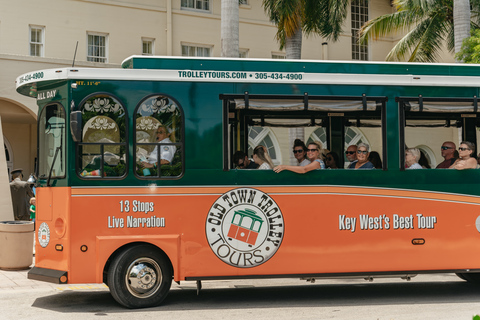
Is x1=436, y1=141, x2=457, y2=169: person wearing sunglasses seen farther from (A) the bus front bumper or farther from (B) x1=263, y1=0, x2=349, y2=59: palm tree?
(B) x1=263, y1=0, x2=349, y2=59: palm tree

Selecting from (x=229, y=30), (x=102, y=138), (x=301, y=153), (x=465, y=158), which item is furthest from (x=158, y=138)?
(x=229, y=30)

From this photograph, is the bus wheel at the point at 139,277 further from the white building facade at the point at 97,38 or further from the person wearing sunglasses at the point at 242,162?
the white building facade at the point at 97,38

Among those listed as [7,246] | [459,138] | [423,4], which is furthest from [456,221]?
[423,4]

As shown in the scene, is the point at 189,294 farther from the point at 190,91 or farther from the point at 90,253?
the point at 190,91

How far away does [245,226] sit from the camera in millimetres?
8234

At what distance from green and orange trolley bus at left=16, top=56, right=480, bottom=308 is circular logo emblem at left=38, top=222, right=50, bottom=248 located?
0.04ft

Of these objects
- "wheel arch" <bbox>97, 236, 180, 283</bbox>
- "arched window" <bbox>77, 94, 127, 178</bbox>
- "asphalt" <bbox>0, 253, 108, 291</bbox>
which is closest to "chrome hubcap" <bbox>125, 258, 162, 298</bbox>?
"wheel arch" <bbox>97, 236, 180, 283</bbox>

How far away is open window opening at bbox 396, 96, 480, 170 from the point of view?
880cm

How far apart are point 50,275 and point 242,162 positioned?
2.90 metres

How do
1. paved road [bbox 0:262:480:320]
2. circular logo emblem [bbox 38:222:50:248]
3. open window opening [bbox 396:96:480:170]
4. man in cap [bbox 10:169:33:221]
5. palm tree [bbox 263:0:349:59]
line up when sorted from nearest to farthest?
paved road [bbox 0:262:480:320], circular logo emblem [bbox 38:222:50:248], open window opening [bbox 396:96:480:170], man in cap [bbox 10:169:33:221], palm tree [bbox 263:0:349:59]

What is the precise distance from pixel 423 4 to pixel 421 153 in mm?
14351

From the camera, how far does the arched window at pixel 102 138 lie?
800 centimetres

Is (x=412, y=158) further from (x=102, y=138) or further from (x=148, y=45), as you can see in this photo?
(x=148, y=45)

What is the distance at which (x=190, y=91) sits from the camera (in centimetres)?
830
